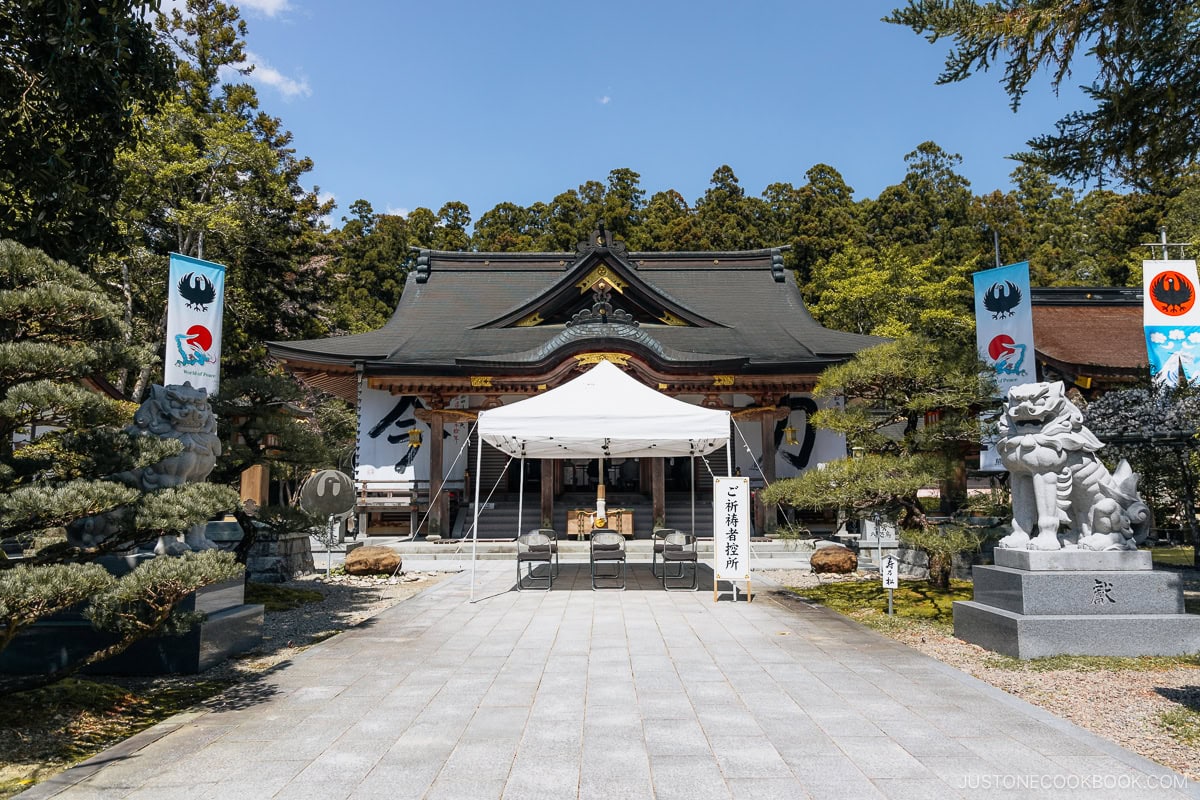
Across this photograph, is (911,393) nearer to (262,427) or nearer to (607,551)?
(607,551)

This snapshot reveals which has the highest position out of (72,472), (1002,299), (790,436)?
(1002,299)

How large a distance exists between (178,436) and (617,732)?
407 centimetres

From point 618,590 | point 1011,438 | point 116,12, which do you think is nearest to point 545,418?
point 618,590

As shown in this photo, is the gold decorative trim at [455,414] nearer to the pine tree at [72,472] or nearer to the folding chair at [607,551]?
the folding chair at [607,551]

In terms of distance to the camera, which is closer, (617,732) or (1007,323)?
(617,732)

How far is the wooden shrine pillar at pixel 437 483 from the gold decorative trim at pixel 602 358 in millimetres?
3569

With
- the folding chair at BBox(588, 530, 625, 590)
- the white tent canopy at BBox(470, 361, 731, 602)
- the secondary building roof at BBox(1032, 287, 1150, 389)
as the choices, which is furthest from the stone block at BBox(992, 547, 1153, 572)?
the secondary building roof at BBox(1032, 287, 1150, 389)

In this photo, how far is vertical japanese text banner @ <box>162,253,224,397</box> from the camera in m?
11.1

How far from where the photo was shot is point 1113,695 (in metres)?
4.85

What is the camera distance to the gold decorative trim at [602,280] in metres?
18.1

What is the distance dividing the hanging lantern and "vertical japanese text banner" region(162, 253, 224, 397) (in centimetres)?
1249

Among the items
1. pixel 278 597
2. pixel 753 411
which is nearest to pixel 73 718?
pixel 278 597

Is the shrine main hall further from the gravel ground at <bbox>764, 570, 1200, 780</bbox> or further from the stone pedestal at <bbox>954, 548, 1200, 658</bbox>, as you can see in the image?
the gravel ground at <bbox>764, 570, 1200, 780</bbox>

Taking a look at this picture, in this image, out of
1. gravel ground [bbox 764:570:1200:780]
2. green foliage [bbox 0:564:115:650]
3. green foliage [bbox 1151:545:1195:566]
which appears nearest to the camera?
green foliage [bbox 0:564:115:650]
